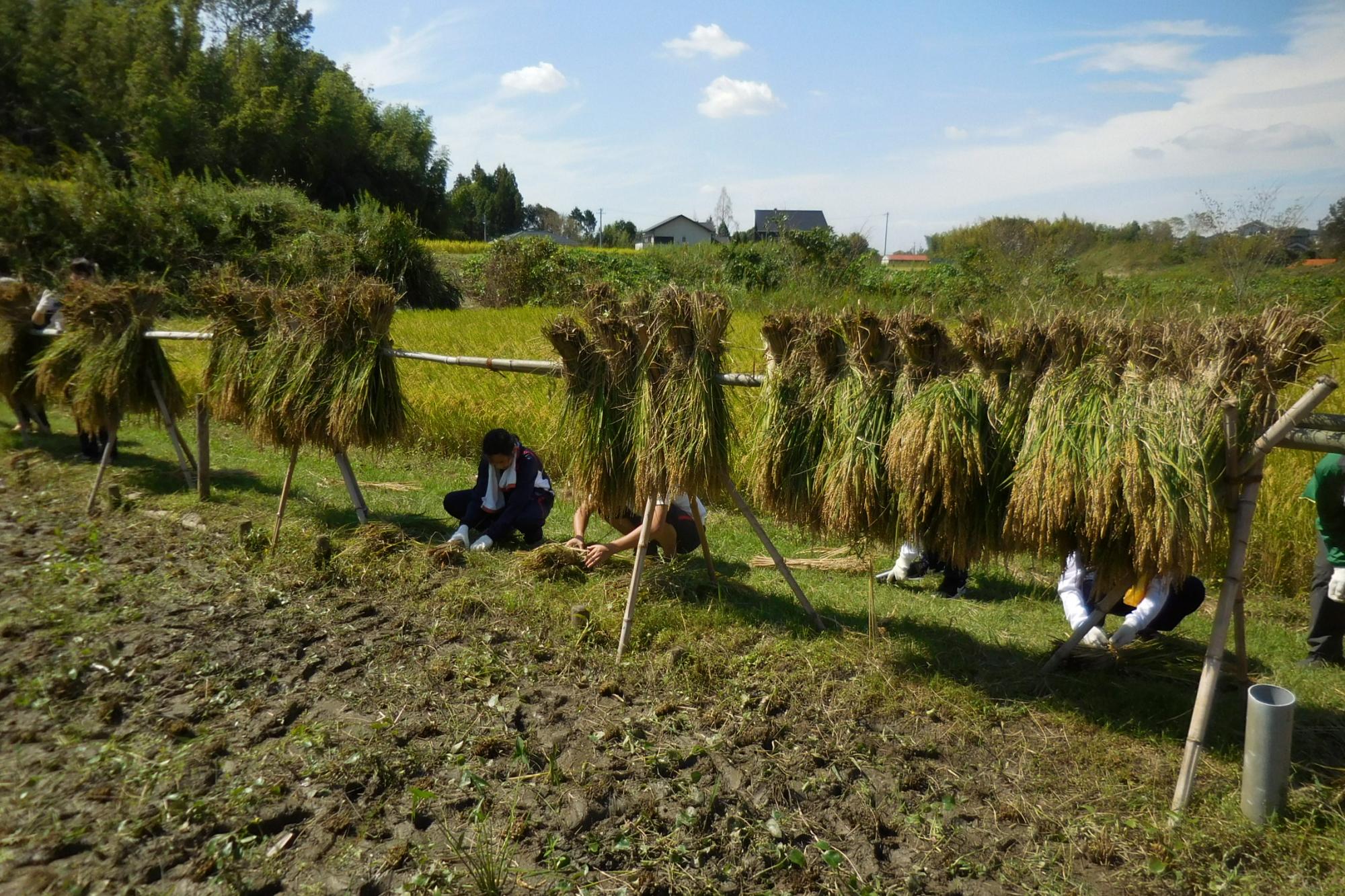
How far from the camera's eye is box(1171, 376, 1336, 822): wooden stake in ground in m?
3.14

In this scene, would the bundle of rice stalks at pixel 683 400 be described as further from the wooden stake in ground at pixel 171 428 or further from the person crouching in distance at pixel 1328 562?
the wooden stake in ground at pixel 171 428

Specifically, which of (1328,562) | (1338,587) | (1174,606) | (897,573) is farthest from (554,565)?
(1328,562)

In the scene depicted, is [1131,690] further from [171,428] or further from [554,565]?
[171,428]

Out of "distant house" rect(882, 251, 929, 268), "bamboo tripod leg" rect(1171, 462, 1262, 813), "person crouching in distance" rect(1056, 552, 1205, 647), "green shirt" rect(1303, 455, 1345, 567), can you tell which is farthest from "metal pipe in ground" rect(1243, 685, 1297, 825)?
"distant house" rect(882, 251, 929, 268)

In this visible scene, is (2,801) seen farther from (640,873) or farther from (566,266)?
(566,266)

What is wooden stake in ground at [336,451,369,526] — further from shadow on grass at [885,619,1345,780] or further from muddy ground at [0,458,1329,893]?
shadow on grass at [885,619,1345,780]

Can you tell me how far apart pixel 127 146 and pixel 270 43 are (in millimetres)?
7765

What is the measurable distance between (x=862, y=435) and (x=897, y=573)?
7.49ft

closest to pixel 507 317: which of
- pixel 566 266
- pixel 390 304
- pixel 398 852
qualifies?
pixel 566 266

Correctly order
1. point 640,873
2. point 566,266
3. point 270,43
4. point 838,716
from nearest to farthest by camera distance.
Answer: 1. point 640,873
2. point 838,716
3. point 566,266
4. point 270,43

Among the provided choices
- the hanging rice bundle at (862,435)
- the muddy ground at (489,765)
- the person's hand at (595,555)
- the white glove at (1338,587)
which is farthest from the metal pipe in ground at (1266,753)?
the person's hand at (595,555)

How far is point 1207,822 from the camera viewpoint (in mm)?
3084

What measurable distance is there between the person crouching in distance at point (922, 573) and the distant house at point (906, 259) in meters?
20.7

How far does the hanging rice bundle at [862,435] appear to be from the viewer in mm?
3961
